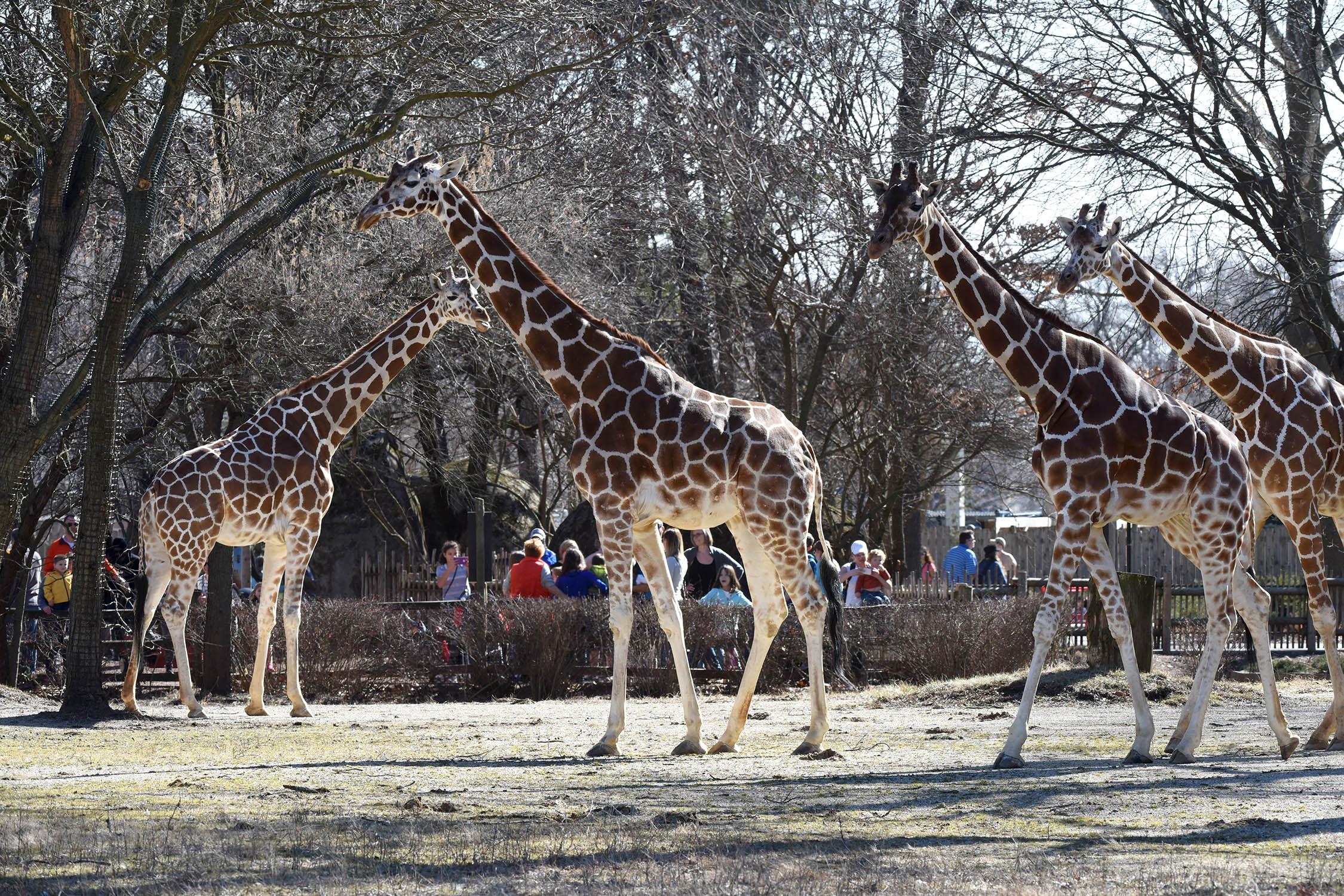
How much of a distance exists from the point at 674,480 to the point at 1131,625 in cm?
512

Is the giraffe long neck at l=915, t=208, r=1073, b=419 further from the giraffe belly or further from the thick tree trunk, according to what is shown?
the thick tree trunk

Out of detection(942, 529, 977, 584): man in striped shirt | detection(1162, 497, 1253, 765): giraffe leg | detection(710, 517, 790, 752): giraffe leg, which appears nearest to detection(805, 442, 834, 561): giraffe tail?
detection(710, 517, 790, 752): giraffe leg

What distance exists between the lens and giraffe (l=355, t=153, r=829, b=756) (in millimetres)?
9812

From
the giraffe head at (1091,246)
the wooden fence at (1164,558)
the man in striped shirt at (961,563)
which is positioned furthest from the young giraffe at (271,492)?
the wooden fence at (1164,558)

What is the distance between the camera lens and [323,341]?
52.6 feet

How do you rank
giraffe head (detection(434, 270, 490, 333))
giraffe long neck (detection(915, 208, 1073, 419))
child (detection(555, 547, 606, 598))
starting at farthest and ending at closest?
child (detection(555, 547, 606, 598))
giraffe head (detection(434, 270, 490, 333))
giraffe long neck (detection(915, 208, 1073, 419))

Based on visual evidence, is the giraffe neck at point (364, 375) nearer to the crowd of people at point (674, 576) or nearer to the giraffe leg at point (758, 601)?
the crowd of people at point (674, 576)

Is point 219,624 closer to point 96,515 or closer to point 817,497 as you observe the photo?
point 96,515

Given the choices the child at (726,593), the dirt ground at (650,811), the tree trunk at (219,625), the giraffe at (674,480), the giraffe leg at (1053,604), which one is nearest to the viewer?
the dirt ground at (650,811)

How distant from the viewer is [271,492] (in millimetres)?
13125

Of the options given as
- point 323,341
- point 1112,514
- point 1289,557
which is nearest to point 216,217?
point 323,341

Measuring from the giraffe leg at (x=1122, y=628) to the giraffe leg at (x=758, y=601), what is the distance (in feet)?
6.80

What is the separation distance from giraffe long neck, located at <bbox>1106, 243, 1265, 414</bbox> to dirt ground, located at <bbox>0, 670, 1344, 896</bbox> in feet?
8.03

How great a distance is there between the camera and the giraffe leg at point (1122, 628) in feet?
29.4
